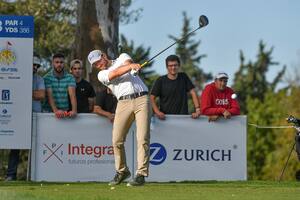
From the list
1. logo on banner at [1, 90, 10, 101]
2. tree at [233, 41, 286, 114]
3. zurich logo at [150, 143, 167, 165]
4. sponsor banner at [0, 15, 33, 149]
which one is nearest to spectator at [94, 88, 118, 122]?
zurich logo at [150, 143, 167, 165]

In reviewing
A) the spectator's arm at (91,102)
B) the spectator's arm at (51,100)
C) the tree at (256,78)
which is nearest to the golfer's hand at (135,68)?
the spectator's arm at (51,100)

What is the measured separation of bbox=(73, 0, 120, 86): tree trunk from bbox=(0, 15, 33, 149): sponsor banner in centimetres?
551

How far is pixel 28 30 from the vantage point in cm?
1795

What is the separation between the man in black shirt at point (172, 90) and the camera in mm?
18172

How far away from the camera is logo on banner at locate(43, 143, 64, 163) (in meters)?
18.1

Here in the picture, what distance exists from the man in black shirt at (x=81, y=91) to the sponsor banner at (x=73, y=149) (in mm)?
341

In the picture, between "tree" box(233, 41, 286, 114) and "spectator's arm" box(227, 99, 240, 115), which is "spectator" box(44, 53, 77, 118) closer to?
"spectator's arm" box(227, 99, 240, 115)

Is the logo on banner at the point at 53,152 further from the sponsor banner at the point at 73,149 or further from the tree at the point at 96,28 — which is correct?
the tree at the point at 96,28

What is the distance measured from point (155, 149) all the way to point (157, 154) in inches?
3.8

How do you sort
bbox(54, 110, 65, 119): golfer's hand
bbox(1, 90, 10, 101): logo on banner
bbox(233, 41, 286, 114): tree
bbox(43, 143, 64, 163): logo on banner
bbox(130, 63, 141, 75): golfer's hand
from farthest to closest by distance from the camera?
bbox(233, 41, 286, 114): tree → bbox(43, 143, 64, 163): logo on banner → bbox(54, 110, 65, 119): golfer's hand → bbox(1, 90, 10, 101): logo on banner → bbox(130, 63, 141, 75): golfer's hand

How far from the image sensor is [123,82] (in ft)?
50.7

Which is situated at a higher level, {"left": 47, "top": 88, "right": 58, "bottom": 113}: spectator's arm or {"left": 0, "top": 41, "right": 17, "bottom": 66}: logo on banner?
{"left": 0, "top": 41, "right": 17, "bottom": 66}: logo on banner

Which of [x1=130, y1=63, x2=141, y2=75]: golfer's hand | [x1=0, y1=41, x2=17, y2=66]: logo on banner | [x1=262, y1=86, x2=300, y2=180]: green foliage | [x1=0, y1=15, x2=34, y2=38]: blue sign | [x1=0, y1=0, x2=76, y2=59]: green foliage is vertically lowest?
[x1=262, y1=86, x2=300, y2=180]: green foliage

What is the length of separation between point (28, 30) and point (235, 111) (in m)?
3.89
